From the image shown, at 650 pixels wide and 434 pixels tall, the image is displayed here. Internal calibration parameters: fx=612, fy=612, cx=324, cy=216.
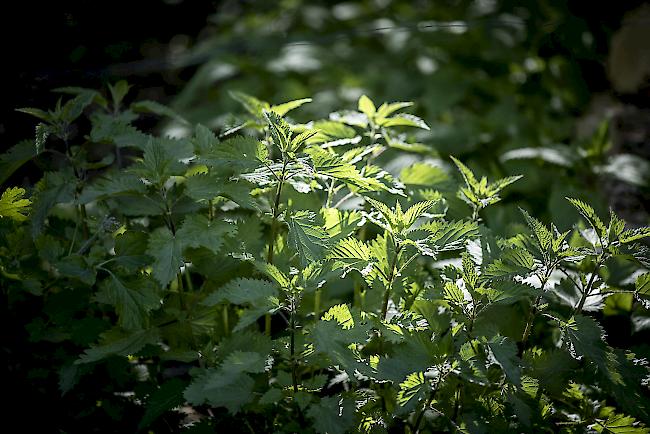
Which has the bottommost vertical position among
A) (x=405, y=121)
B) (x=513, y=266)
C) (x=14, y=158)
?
(x=513, y=266)

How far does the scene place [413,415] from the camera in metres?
1.39

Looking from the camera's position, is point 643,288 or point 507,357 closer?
point 507,357

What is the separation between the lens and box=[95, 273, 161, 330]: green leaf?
4.14ft

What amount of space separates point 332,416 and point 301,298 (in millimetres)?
285

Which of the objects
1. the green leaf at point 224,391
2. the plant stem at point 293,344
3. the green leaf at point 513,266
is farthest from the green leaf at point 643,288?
the green leaf at point 224,391

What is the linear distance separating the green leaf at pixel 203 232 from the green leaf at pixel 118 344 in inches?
9.0

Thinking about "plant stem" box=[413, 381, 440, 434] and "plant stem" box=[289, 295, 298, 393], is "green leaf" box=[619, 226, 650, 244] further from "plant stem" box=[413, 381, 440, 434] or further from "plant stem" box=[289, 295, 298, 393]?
"plant stem" box=[289, 295, 298, 393]

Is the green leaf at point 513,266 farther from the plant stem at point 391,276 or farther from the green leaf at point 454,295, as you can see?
the plant stem at point 391,276

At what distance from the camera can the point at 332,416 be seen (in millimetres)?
1180

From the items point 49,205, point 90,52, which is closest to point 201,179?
point 49,205

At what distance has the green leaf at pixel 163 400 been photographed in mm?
1274

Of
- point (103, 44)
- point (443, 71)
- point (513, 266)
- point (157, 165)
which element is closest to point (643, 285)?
point (513, 266)

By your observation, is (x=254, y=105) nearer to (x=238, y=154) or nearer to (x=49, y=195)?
(x=238, y=154)

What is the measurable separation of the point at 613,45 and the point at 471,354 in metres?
2.68
